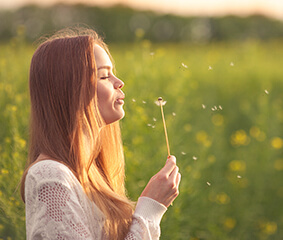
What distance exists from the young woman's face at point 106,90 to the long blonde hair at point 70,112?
0.09 feet

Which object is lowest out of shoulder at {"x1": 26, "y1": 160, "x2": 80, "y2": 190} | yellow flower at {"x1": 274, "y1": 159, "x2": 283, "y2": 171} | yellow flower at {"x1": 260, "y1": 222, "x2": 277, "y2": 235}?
yellow flower at {"x1": 260, "y1": 222, "x2": 277, "y2": 235}

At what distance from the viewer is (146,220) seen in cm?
137

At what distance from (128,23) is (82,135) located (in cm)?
1151

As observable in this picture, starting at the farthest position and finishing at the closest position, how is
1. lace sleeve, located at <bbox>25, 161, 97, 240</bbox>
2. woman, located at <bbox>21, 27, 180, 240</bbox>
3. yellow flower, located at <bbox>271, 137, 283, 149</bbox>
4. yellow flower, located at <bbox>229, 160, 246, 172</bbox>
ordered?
yellow flower, located at <bbox>271, 137, 283, 149</bbox> → yellow flower, located at <bbox>229, 160, 246, 172</bbox> → woman, located at <bbox>21, 27, 180, 240</bbox> → lace sleeve, located at <bbox>25, 161, 97, 240</bbox>

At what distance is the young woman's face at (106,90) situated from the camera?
1.45 metres

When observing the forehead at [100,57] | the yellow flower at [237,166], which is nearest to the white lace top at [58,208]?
the forehead at [100,57]

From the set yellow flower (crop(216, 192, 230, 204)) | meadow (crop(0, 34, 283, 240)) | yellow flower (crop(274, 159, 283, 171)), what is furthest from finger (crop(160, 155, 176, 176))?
yellow flower (crop(274, 159, 283, 171))

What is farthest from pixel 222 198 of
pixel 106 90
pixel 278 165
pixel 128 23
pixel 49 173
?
pixel 128 23

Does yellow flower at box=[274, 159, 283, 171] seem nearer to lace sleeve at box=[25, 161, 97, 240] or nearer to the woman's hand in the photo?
the woman's hand

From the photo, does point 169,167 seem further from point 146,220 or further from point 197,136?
point 197,136

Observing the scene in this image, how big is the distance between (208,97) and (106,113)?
4737mm

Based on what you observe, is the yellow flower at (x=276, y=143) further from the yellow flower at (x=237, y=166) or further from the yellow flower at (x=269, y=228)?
the yellow flower at (x=269, y=228)

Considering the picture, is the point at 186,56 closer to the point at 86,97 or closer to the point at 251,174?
the point at 251,174

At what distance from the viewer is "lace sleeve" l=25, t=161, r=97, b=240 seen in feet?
4.09
